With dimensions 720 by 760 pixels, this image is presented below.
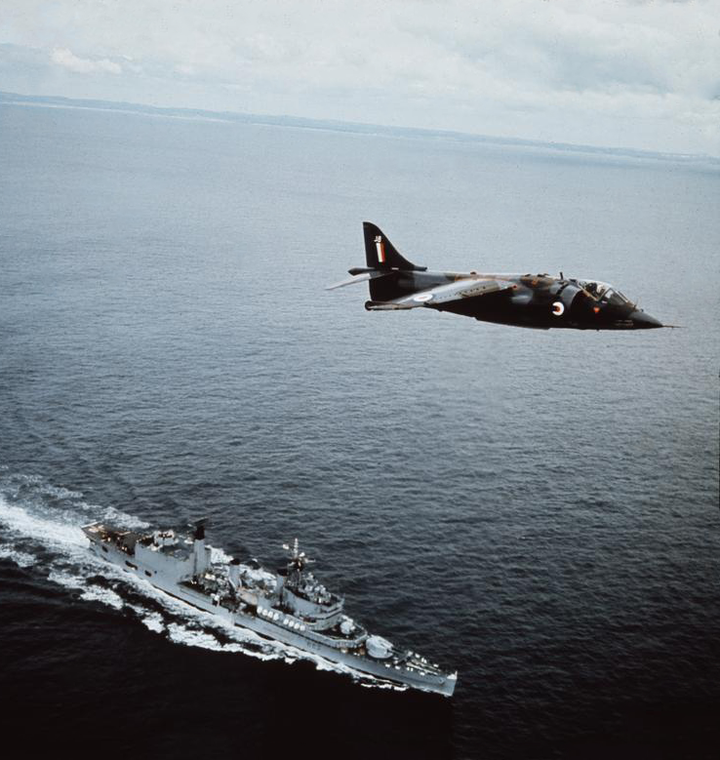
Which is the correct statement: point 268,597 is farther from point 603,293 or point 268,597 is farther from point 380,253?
point 603,293

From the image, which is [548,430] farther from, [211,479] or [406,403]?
[211,479]

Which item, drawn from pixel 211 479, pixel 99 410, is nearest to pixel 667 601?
pixel 211 479

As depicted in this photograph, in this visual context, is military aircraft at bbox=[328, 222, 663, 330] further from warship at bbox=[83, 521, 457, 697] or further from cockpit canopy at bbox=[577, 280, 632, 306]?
warship at bbox=[83, 521, 457, 697]

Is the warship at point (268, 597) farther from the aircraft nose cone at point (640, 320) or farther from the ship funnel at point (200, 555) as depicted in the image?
the aircraft nose cone at point (640, 320)

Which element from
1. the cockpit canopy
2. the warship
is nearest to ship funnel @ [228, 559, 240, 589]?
the warship

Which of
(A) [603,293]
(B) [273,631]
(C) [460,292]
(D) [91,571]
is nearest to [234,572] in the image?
(B) [273,631]

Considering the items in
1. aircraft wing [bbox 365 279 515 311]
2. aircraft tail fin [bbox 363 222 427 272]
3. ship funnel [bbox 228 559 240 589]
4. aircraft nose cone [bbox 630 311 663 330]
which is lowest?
ship funnel [bbox 228 559 240 589]

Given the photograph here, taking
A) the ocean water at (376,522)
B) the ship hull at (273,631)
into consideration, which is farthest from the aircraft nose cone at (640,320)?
the ship hull at (273,631)
